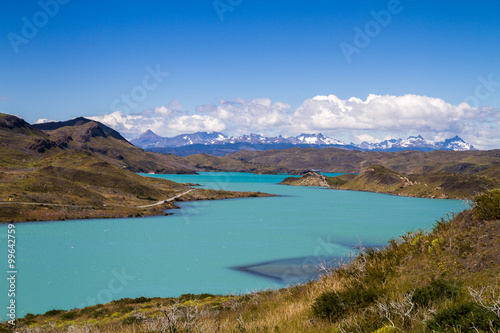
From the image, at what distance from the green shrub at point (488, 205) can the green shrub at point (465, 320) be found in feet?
27.1

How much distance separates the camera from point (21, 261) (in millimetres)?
48562

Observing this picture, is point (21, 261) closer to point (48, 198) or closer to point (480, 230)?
point (48, 198)

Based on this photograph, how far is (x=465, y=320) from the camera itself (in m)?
6.89

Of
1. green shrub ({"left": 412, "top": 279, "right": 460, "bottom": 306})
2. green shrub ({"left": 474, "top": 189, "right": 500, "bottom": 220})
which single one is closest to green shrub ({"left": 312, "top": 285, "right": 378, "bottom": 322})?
green shrub ({"left": 412, "top": 279, "right": 460, "bottom": 306})

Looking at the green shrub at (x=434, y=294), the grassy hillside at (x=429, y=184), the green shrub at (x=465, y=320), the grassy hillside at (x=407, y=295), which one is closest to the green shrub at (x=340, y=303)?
the grassy hillside at (x=407, y=295)

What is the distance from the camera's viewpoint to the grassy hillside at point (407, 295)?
7.71m

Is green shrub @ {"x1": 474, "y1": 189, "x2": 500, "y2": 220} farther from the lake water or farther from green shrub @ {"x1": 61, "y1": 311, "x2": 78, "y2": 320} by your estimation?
green shrub @ {"x1": 61, "y1": 311, "x2": 78, "y2": 320}

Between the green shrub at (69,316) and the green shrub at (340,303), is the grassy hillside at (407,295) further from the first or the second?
the green shrub at (69,316)

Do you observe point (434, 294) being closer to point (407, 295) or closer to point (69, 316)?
point (407, 295)

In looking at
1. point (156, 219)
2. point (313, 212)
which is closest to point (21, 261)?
point (156, 219)

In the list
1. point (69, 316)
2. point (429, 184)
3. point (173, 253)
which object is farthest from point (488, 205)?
point (429, 184)

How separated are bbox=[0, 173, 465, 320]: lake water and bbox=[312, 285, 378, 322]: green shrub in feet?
24.6

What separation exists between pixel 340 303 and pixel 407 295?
200 cm

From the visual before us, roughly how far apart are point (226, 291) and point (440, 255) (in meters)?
27.2
